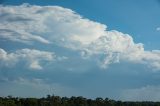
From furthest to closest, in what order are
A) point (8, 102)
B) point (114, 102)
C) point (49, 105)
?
point (114, 102), point (49, 105), point (8, 102)

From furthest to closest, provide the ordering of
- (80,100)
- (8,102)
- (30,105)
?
1. (80,100)
2. (30,105)
3. (8,102)

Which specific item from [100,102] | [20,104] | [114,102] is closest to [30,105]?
[20,104]

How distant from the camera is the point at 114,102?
16388cm

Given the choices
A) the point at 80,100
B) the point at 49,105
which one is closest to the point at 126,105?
the point at 80,100

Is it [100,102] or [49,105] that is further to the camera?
[100,102]

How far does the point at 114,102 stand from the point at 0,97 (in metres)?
45.9

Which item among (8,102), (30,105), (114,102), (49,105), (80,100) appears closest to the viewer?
(8,102)

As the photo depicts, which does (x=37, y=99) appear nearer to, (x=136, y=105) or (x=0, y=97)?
(x=0, y=97)

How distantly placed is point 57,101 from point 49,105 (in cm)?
663

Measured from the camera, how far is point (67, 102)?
14312 centimetres

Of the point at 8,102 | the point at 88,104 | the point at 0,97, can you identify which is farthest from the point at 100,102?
the point at 8,102

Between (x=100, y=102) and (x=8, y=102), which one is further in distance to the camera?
(x=100, y=102)

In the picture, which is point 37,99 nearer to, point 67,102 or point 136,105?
point 67,102

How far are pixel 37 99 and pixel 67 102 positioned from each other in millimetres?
11181
